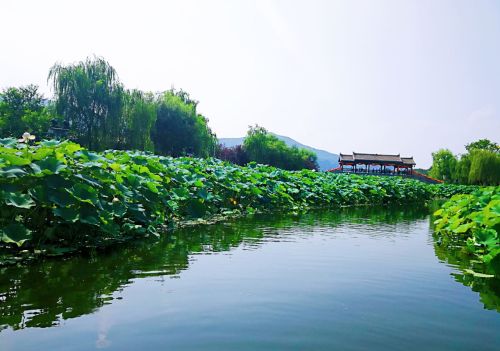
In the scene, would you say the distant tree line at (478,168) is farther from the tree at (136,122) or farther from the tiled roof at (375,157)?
the tree at (136,122)

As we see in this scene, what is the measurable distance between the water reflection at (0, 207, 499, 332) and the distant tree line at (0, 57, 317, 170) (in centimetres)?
1869

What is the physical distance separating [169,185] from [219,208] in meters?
1.93

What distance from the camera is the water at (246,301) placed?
7.50 ft

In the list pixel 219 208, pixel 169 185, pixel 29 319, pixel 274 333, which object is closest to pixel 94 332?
pixel 29 319

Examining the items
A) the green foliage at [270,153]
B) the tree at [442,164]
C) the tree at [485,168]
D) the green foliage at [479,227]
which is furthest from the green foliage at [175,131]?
the tree at [442,164]

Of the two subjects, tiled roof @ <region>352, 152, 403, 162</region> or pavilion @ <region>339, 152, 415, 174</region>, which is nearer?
pavilion @ <region>339, 152, 415, 174</region>

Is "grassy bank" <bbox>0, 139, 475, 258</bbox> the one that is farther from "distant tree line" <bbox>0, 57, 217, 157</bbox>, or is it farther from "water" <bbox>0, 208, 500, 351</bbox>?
"distant tree line" <bbox>0, 57, 217, 157</bbox>

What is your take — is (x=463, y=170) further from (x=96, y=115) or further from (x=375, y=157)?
(x=96, y=115)

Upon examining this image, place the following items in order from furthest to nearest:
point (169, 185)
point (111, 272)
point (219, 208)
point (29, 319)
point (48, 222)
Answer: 1. point (219, 208)
2. point (169, 185)
3. point (48, 222)
4. point (111, 272)
5. point (29, 319)

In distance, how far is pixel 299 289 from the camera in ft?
11.0

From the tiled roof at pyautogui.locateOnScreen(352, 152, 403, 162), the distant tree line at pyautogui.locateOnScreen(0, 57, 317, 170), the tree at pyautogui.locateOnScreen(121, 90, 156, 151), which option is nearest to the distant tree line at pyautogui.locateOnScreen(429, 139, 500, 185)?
the tiled roof at pyautogui.locateOnScreen(352, 152, 403, 162)

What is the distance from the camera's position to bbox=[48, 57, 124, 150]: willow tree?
24.7 m

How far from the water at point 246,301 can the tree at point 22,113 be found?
23.9 m

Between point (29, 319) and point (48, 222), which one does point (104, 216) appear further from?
point (29, 319)
